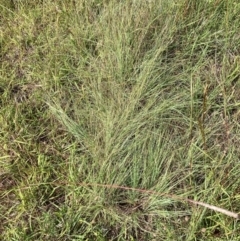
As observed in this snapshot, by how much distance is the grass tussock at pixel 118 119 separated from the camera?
1753mm

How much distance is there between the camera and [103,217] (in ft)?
5.81

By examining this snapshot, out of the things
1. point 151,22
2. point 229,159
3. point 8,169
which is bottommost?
point 229,159

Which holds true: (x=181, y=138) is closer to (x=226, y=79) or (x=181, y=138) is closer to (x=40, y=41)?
(x=226, y=79)

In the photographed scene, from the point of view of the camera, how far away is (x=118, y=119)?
6.29 feet

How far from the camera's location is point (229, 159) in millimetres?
1774

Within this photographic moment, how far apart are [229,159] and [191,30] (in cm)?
81

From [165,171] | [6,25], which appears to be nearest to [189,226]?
[165,171]

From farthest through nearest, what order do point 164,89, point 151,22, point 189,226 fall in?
point 151,22 → point 164,89 → point 189,226

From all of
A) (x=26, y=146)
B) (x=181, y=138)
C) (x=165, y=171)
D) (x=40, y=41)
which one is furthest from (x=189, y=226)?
(x=40, y=41)

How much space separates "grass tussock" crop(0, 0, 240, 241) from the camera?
69.0 inches

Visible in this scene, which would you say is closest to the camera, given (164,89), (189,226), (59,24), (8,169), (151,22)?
(189,226)

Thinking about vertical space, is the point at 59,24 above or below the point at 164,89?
above

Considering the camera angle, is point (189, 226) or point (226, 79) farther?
point (226, 79)

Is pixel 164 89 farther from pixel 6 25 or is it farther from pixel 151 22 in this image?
pixel 6 25
